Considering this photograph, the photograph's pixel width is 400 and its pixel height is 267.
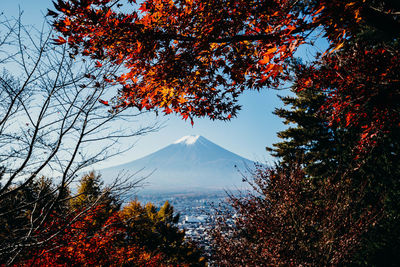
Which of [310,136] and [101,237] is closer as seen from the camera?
[101,237]

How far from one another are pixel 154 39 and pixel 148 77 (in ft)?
2.88

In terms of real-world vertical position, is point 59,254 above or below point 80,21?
below

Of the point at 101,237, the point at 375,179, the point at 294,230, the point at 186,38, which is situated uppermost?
the point at 186,38

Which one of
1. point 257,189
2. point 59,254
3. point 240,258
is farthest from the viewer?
point 257,189

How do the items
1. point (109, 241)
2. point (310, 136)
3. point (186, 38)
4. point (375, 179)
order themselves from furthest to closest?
1. point (310, 136)
2. point (109, 241)
3. point (375, 179)
4. point (186, 38)

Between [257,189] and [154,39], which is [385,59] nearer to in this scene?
[154,39]

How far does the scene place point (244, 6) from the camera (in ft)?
9.73

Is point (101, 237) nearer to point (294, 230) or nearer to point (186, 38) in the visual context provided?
point (186, 38)

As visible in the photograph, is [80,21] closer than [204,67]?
Yes

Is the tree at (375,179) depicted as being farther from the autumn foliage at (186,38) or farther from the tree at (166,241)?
the tree at (166,241)

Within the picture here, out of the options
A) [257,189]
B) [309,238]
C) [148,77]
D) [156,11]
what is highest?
[156,11]

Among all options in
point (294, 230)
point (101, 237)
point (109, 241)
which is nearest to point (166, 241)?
point (109, 241)

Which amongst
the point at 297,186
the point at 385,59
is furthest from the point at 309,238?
the point at 385,59

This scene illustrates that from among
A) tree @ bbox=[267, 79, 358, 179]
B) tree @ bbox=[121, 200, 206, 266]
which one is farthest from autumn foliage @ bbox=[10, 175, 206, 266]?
tree @ bbox=[267, 79, 358, 179]
